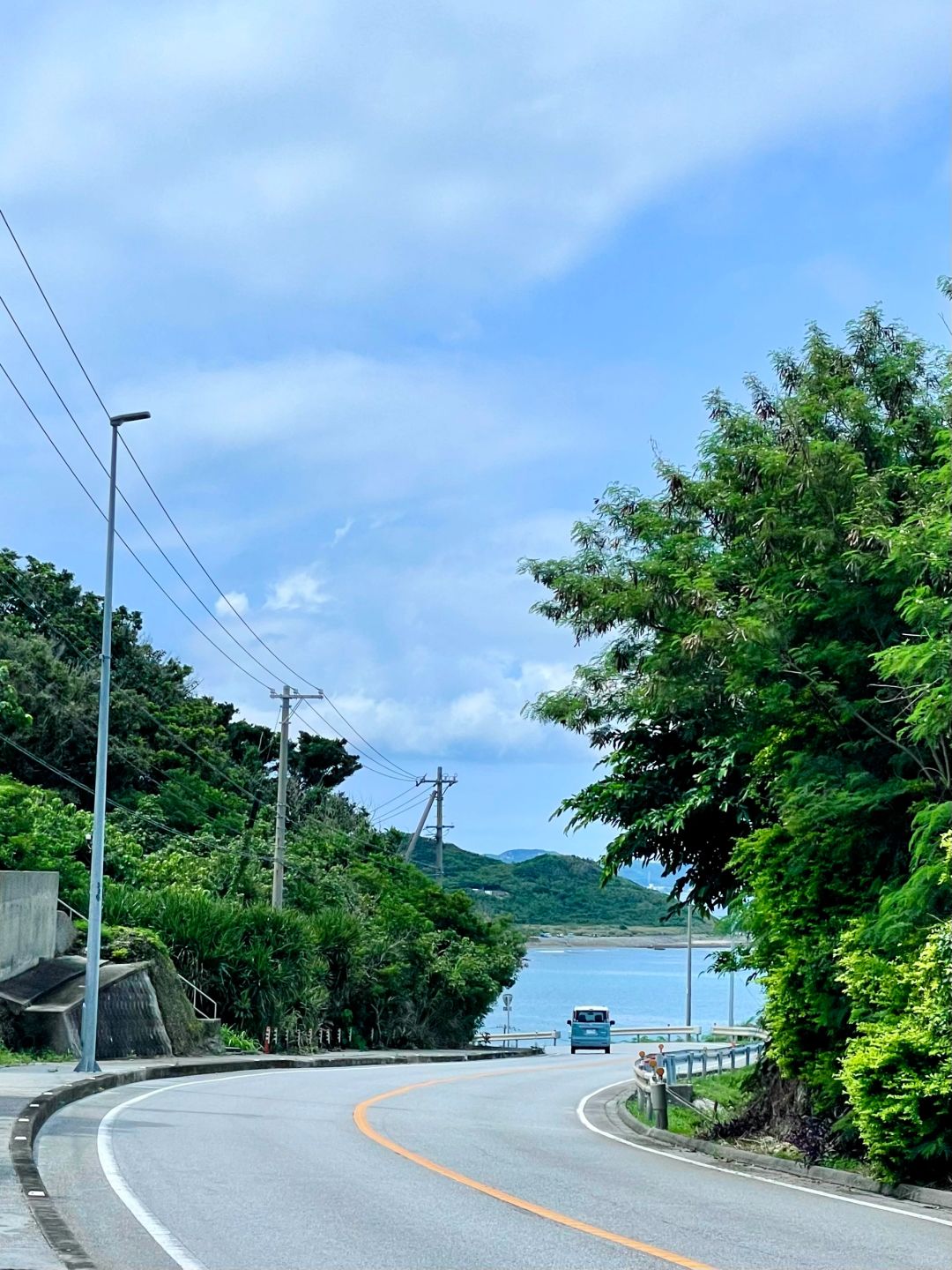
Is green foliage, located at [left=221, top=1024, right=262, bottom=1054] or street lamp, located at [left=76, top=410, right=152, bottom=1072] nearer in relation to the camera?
street lamp, located at [left=76, top=410, right=152, bottom=1072]

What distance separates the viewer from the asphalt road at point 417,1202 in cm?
983

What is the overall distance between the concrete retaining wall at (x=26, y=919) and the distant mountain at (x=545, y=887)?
3877 inches

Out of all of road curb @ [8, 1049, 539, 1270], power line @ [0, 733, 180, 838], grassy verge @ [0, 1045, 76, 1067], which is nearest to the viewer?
road curb @ [8, 1049, 539, 1270]

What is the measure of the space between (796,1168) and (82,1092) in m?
10.8

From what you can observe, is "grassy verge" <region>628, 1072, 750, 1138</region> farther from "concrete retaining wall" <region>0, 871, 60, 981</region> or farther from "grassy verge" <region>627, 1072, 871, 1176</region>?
"concrete retaining wall" <region>0, 871, 60, 981</region>

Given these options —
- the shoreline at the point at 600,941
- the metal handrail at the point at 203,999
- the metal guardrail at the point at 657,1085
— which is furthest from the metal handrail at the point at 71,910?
the shoreline at the point at 600,941

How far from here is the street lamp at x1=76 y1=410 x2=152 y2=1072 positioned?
24.6 metres

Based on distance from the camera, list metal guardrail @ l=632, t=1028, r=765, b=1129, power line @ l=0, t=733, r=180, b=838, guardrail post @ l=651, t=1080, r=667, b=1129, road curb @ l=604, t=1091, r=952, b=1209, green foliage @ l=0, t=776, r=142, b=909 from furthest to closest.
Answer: power line @ l=0, t=733, r=180, b=838 → green foliage @ l=0, t=776, r=142, b=909 → metal guardrail @ l=632, t=1028, r=765, b=1129 → guardrail post @ l=651, t=1080, r=667, b=1129 → road curb @ l=604, t=1091, r=952, b=1209

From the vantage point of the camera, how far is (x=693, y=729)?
2208 cm

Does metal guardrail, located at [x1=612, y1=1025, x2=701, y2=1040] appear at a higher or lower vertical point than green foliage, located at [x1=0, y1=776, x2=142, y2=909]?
lower

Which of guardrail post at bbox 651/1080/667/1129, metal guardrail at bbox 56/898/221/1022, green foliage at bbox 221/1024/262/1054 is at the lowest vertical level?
green foliage at bbox 221/1024/262/1054

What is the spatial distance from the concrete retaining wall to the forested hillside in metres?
1.90

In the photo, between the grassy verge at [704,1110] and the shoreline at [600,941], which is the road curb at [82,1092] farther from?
the shoreline at [600,941]

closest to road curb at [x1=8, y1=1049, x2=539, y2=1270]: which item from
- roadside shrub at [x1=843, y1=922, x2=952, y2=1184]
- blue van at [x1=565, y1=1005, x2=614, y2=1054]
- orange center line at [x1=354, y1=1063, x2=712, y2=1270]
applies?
orange center line at [x1=354, y1=1063, x2=712, y2=1270]
